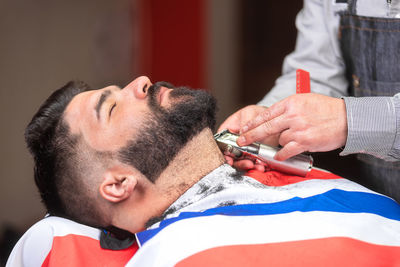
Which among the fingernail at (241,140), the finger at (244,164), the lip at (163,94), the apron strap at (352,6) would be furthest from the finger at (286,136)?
the apron strap at (352,6)

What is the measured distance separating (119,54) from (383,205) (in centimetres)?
227

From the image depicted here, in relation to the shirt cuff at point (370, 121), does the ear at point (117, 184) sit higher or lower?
lower

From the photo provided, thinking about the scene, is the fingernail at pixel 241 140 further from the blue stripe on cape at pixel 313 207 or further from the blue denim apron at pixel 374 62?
the blue denim apron at pixel 374 62

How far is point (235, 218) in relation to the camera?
1.21m

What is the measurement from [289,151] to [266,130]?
0.10 metres

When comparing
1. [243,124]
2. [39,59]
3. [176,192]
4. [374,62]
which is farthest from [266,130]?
[39,59]

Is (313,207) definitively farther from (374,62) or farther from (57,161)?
(57,161)

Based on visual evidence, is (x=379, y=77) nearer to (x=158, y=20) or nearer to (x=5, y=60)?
(x=158, y=20)

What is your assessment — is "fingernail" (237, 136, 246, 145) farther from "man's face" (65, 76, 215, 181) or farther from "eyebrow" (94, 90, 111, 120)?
"eyebrow" (94, 90, 111, 120)

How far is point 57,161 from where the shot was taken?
1399mm

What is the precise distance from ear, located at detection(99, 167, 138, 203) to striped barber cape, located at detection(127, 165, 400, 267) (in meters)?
0.13

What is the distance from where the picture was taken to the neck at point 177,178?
4.40ft

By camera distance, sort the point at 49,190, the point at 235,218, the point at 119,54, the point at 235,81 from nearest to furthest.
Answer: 1. the point at 235,218
2. the point at 49,190
3. the point at 119,54
4. the point at 235,81

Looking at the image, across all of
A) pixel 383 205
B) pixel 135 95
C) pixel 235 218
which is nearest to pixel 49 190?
pixel 135 95
